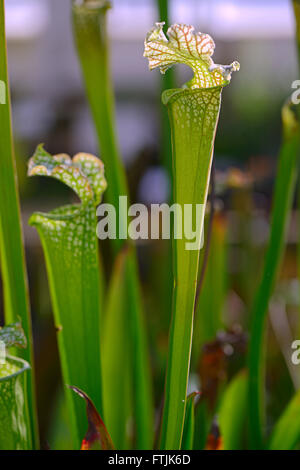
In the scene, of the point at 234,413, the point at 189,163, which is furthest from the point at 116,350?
the point at 189,163

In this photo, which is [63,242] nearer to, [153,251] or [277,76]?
[153,251]

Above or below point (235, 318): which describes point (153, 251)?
above

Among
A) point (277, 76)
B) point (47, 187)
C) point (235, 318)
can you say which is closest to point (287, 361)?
point (235, 318)

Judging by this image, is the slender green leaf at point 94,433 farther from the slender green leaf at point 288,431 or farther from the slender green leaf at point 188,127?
the slender green leaf at point 288,431

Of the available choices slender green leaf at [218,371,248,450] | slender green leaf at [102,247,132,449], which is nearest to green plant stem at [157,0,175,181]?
slender green leaf at [102,247,132,449]

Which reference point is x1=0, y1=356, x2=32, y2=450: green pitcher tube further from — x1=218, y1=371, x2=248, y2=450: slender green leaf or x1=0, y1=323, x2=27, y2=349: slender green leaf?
x1=218, y1=371, x2=248, y2=450: slender green leaf

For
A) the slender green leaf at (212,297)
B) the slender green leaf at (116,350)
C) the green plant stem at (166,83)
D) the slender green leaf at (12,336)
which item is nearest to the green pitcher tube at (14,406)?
the slender green leaf at (12,336)
